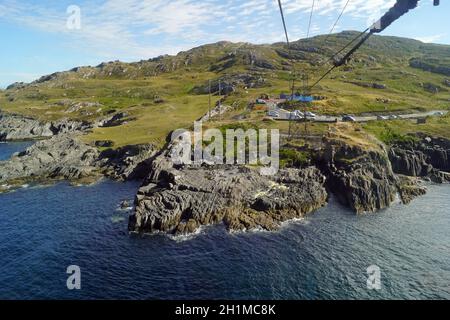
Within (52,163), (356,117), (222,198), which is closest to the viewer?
(222,198)

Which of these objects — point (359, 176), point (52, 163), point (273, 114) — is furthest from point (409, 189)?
point (52, 163)

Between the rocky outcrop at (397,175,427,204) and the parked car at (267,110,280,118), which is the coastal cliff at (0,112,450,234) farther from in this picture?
the parked car at (267,110,280,118)

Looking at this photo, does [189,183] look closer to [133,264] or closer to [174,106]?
[133,264]

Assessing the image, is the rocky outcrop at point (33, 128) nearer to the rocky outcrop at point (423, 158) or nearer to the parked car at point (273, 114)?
the parked car at point (273, 114)

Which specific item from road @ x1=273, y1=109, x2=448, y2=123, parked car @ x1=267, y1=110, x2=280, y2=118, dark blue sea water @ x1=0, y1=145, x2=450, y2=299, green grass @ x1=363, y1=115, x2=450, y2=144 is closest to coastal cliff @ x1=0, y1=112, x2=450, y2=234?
dark blue sea water @ x1=0, y1=145, x2=450, y2=299

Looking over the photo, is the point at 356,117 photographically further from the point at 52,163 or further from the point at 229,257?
the point at 52,163
